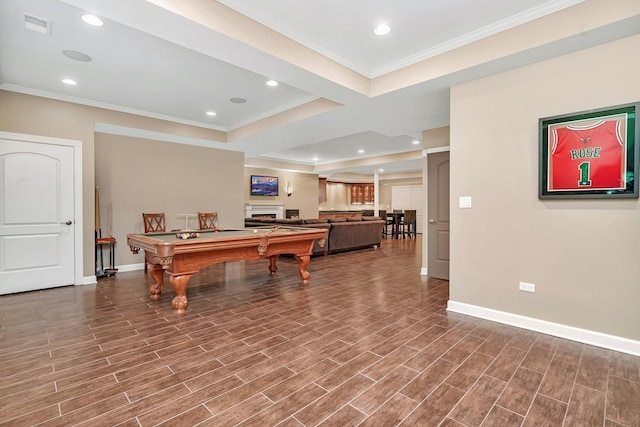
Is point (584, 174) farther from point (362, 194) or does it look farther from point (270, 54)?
point (362, 194)

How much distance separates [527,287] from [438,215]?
2.18m

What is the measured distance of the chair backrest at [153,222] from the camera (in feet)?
19.1

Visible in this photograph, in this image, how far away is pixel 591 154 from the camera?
261 centimetres

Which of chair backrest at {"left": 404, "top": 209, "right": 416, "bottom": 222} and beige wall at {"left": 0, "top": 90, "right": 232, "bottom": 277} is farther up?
beige wall at {"left": 0, "top": 90, "right": 232, "bottom": 277}

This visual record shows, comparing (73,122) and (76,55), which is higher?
(76,55)

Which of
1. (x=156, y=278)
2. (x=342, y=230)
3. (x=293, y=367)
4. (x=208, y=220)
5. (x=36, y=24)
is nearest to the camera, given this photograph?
(x=293, y=367)

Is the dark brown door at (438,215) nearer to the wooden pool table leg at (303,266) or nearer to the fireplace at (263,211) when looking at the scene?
the wooden pool table leg at (303,266)

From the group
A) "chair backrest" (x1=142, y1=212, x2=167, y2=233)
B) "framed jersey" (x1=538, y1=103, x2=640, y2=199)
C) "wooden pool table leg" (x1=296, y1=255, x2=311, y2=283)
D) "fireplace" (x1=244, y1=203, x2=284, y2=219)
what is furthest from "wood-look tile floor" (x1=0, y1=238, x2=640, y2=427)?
"fireplace" (x1=244, y1=203, x2=284, y2=219)

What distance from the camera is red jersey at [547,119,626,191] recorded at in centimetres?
248

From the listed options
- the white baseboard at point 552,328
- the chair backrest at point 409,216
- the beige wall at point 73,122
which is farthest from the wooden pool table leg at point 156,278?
the chair backrest at point 409,216

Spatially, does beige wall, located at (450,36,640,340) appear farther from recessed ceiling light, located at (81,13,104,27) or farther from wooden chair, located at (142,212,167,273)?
wooden chair, located at (142,212,167,273)

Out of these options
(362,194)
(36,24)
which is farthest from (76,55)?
(362,194)

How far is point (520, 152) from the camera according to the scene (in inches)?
117

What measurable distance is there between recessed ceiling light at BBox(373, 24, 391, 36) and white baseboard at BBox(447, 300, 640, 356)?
2.92 meters
